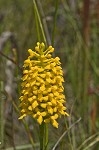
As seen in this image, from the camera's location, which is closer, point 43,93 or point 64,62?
point 43,93

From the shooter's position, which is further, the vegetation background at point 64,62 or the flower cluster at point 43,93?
the vegetation background at point 64,62

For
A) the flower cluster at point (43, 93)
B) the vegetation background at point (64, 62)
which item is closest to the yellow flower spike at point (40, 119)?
the flower cluster at point (43, 93)

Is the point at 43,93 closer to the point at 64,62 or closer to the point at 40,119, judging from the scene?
the point at 40,119

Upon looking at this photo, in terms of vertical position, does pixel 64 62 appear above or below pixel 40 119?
above

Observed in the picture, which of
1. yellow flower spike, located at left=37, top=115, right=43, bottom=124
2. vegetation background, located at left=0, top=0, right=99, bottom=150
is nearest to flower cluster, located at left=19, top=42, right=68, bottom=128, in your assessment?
yellow flower spike, located at left=37, top=115, right=43, bottom=124

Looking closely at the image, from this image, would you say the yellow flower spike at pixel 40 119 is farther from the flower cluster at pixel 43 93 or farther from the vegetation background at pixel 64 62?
the vegetation background at pixel 64 62

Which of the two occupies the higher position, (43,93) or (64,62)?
(64,62)

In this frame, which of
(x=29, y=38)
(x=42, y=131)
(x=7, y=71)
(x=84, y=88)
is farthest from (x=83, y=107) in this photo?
(x=42, y=131)

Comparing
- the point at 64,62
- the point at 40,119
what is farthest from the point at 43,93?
the point at 64,62

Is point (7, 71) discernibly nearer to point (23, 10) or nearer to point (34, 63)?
point (23, 10)
